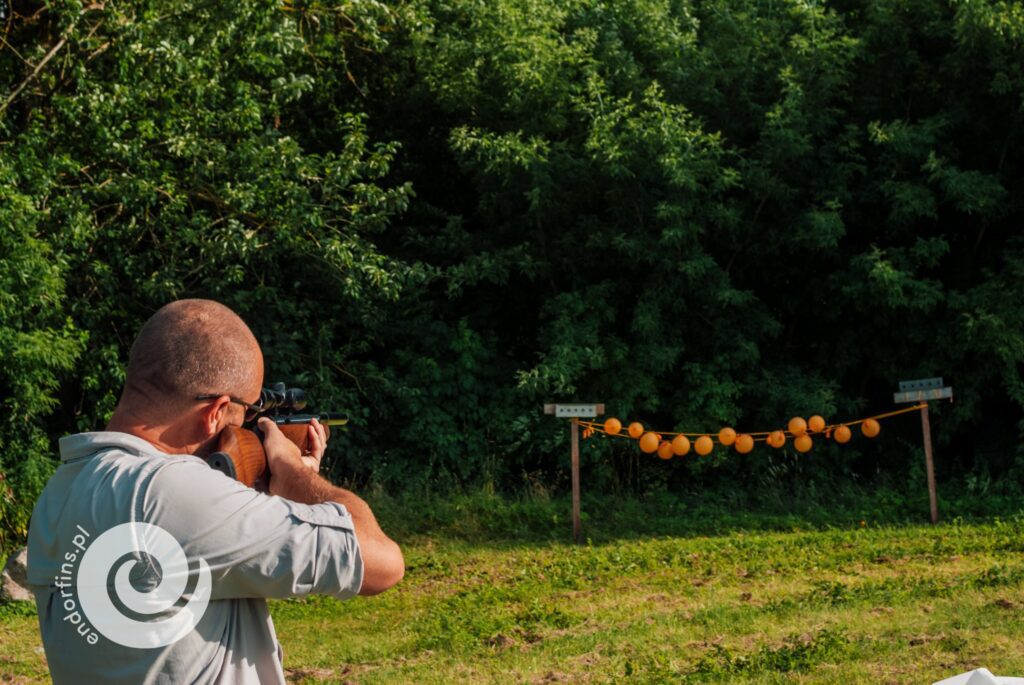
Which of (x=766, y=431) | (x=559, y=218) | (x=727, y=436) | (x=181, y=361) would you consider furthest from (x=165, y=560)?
(x=559, y=218)

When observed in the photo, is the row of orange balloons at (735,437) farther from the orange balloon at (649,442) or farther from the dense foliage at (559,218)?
the dense foliage at (559,218)

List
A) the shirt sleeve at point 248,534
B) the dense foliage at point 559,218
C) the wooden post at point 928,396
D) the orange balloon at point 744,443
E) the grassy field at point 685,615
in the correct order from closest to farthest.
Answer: the shirt sleeve at point 248,534
the grassy field at point 685,615
the wooden post at point 928,396
the orange balloon at point 744,443
the dense foliage at point 559,218

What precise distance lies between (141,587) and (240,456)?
30 cm

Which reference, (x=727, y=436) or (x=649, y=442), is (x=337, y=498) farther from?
(x=727, y=436)

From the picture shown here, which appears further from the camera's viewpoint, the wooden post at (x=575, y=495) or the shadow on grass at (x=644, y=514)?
the shadow on grass at (x=644, y=514)

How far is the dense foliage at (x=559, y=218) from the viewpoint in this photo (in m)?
10.8

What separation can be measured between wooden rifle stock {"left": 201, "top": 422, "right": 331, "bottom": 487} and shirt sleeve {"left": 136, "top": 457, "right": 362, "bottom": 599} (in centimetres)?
7

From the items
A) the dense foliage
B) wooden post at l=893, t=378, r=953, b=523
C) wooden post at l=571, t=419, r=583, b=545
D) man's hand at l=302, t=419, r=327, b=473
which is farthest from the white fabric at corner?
the dense foliage

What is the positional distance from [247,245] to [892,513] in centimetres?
684

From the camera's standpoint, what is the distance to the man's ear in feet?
6.77

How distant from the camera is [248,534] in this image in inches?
75.7

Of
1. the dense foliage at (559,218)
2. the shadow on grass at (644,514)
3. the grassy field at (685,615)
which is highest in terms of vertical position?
the dense foliage at (559,218)

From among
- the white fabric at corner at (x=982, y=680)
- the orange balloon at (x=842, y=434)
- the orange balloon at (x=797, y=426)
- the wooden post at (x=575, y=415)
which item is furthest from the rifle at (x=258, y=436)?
the orange balloon at (x=842, y=434)

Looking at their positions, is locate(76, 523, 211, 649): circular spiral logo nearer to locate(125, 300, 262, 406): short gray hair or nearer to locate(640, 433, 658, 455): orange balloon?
locate(125, 300, 262, 406): short gray hair
